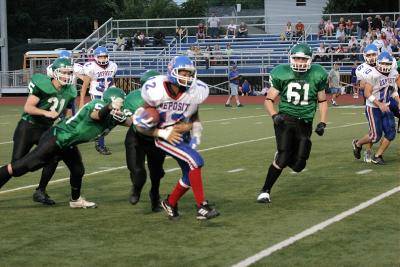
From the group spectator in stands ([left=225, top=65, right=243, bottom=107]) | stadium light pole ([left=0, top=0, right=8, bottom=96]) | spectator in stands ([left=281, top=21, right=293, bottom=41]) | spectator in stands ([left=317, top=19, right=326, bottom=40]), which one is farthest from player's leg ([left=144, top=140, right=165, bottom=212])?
stadium light pole ([left=0, top=0, right=8, bottom=96])

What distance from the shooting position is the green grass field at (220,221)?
20.6 feet

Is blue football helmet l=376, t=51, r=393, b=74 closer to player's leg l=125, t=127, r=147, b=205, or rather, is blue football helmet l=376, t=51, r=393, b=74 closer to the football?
player's leg l=125, t=127, r=147, b=205

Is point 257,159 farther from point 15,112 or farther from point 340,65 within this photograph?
point 340,65

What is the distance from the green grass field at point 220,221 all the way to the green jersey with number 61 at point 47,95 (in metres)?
0.88

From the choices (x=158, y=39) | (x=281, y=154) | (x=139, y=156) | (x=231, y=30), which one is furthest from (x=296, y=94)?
(x=231, y=30)

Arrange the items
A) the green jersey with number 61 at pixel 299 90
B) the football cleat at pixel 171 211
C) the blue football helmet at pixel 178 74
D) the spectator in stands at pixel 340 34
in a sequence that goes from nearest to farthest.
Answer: the blue football helmet at pixel 178 74 < the football cleat at pixel 171 211 < the green jersey with number 61 at pixel 299 90 < the spectator in stands at pixel 340 34

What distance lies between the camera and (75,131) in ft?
26.3

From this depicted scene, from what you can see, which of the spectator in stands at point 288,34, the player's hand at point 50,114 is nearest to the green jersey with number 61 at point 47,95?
the player's hand at point 50,114

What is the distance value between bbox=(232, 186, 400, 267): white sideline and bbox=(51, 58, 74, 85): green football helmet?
2.91 meters

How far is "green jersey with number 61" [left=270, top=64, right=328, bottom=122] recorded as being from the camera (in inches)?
349

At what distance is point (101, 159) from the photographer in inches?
514

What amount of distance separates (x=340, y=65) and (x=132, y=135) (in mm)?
24009

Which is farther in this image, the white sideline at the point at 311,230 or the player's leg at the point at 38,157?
the player's leg at the point at 38,157

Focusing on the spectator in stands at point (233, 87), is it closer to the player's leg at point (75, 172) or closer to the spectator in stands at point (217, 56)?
the spectator in stands at point (217, 56)
